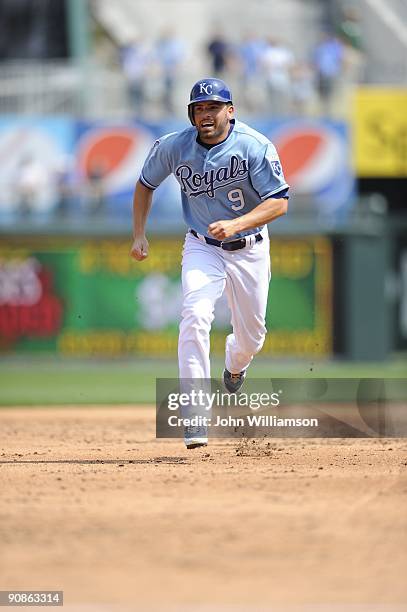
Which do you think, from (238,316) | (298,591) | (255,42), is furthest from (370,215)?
(298,591)

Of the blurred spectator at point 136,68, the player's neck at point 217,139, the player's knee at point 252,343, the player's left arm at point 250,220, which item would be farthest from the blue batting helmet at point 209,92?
the blurred spectator at point 136,68

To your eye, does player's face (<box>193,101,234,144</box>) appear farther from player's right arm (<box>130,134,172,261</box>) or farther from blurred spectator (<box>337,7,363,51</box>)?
blurred spectator (<box>337,7,363,51</box>)

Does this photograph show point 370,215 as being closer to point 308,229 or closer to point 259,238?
point 308,229

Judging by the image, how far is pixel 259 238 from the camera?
7129 millimetres

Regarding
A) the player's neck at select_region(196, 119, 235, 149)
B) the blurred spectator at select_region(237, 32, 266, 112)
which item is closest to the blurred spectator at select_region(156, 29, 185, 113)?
the blurred spectator at select_region(237, 32, 266, 112)

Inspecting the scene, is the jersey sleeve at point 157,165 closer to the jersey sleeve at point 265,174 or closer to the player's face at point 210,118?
the player's face at point 210,118

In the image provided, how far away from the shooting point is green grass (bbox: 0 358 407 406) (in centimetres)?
1267

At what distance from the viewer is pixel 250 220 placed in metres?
6.57

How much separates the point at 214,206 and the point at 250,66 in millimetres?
12785

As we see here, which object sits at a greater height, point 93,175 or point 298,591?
point 93,175

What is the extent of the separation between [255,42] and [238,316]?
13.1m

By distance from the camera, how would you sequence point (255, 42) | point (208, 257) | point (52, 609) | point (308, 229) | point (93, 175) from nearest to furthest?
1. point (52, 609)
2. point (208, 257)
3. point (308, 229)
4. point (93, 175)
5. point (255, 42)

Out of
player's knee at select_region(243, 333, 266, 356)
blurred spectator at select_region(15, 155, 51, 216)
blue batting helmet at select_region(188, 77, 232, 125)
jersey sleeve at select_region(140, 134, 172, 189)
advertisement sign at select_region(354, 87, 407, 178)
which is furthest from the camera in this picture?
advertisement sign at select_region(354, 87, 407, 178)

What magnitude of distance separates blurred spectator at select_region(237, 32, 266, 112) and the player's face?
1259 cm
